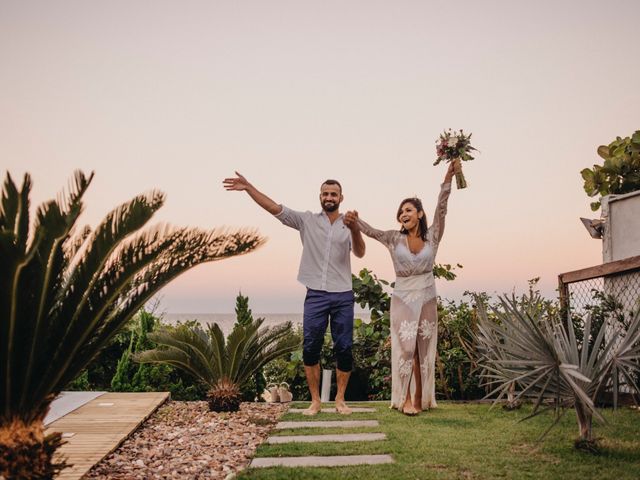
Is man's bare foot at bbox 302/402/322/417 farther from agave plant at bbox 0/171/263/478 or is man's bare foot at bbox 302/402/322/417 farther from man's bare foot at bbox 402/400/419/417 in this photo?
agave plant at bbox 0/171/263/478

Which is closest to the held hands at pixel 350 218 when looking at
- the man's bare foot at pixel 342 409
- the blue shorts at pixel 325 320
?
the blue shorts at pixel 325 320

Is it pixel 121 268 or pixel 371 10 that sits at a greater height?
pixel 371 10

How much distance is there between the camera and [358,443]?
5.02 metres

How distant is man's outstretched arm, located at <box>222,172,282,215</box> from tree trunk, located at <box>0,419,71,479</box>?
2.97 meters

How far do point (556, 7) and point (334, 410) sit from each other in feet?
21.3

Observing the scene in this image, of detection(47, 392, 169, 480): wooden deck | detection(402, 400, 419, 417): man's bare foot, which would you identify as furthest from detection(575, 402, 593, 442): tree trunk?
detection(47, 392, 169, 480): wooden deck

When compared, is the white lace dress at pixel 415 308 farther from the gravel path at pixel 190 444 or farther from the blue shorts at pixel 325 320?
the gravel path at pixel 190 444

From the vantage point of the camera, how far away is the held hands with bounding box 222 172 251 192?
6051 millimetres

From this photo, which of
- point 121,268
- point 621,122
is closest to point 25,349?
point 121,268

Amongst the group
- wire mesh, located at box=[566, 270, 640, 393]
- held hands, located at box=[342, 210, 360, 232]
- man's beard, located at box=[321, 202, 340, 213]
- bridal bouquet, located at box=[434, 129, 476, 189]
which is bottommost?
wire mesh, located at box=[566, 270, 640, 393]

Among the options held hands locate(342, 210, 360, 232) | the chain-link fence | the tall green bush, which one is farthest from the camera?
the tall green bush

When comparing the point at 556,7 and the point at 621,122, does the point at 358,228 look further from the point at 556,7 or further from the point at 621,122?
the point at 621,122

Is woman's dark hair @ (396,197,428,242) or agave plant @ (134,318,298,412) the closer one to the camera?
woman's dark hair @ (396,197,428,242)

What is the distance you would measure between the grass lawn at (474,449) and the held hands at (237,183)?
229 centimetres
